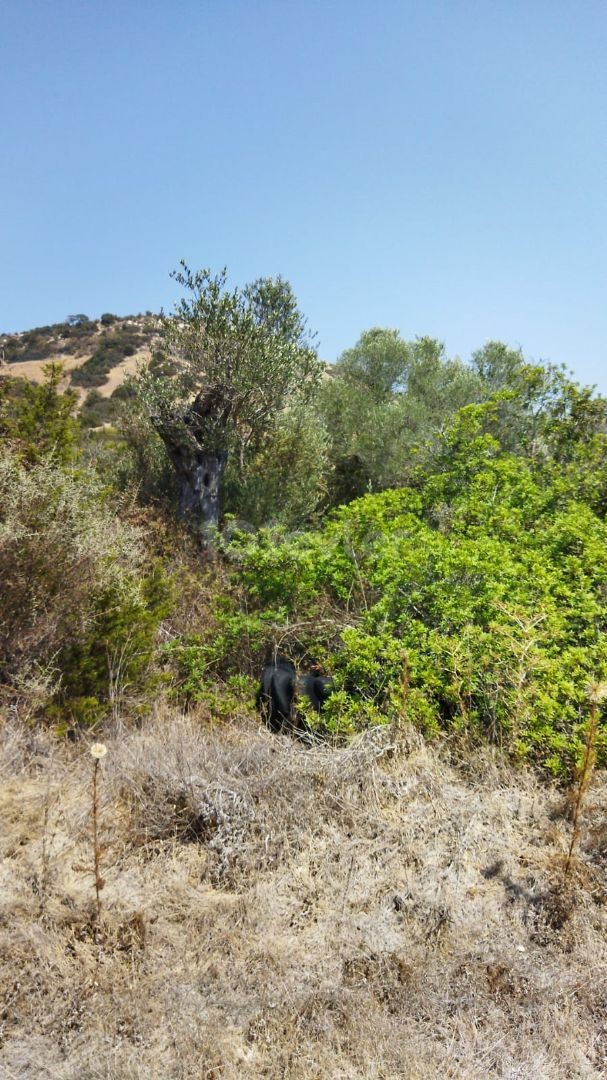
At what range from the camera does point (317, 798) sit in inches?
134

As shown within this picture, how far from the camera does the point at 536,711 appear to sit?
366cm

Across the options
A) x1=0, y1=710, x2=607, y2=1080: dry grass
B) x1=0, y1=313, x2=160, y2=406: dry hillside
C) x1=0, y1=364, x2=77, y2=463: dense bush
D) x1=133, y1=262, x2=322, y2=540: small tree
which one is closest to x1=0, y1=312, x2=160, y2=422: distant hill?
x1=0, y1=313, x2=160, y2=406: dry hillside

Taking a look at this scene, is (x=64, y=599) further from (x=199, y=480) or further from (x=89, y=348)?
(x=89, y=348)

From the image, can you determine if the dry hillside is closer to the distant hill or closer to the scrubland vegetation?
the distant hill

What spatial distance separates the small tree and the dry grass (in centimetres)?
738

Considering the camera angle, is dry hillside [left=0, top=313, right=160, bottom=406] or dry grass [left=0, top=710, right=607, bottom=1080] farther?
dry hillside [left=0, top=313, right=160, bottom=406]

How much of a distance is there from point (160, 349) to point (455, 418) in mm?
5686

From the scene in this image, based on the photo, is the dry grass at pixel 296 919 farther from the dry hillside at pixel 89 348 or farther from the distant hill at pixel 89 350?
the dry hillside at pixel 89 348

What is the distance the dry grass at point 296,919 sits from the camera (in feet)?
7.42

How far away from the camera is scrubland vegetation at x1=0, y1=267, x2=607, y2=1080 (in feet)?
7.69

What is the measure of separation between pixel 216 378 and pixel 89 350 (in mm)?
41746

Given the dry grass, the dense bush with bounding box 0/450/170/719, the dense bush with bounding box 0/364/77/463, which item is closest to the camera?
the dry grass

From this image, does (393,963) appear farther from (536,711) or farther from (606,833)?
(536,711)

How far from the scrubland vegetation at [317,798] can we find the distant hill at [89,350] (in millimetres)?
30924
